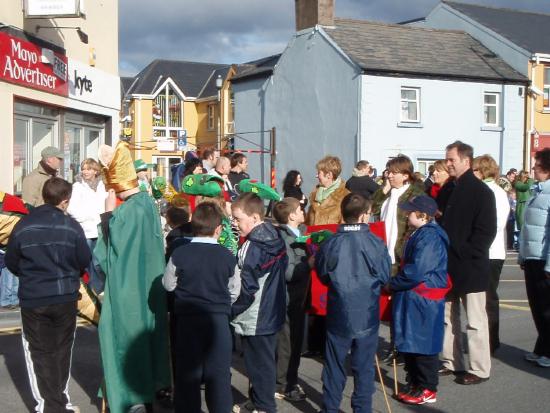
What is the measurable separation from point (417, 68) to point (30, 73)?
788 inches

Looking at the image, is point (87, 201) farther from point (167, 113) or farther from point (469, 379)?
point (167, 113)

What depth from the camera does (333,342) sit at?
6059mm

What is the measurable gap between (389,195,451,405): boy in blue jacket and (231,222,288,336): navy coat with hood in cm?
116

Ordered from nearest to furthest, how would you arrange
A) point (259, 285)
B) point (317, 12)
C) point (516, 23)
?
point (259, 285) < point (317, 12) < point (516, 23)

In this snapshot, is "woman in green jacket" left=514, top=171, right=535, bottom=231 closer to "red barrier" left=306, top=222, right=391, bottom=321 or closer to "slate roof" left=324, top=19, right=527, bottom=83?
"slate roof" left=324, top=19, right=527, bottom=83

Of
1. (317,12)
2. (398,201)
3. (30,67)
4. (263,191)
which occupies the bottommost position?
(398,201)

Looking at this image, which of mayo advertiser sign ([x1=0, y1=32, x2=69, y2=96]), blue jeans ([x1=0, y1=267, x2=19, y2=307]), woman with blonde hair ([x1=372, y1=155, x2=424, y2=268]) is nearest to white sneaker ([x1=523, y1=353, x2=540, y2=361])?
woman with blonde hair ([x1=372, y1=155, x2=424, y2=268])

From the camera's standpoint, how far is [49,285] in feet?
20.2

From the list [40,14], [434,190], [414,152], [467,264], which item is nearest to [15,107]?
Result: [40,14]

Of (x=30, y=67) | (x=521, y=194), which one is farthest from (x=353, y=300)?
(x=521, y=194)

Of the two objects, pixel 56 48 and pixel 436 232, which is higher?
pixel 56 48

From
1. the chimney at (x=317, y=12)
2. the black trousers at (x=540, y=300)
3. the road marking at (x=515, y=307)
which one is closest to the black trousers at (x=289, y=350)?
the black trousers at (x=540, y=300)

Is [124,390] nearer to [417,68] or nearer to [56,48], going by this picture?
[56,48]

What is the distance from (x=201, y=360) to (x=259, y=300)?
2.41ft
